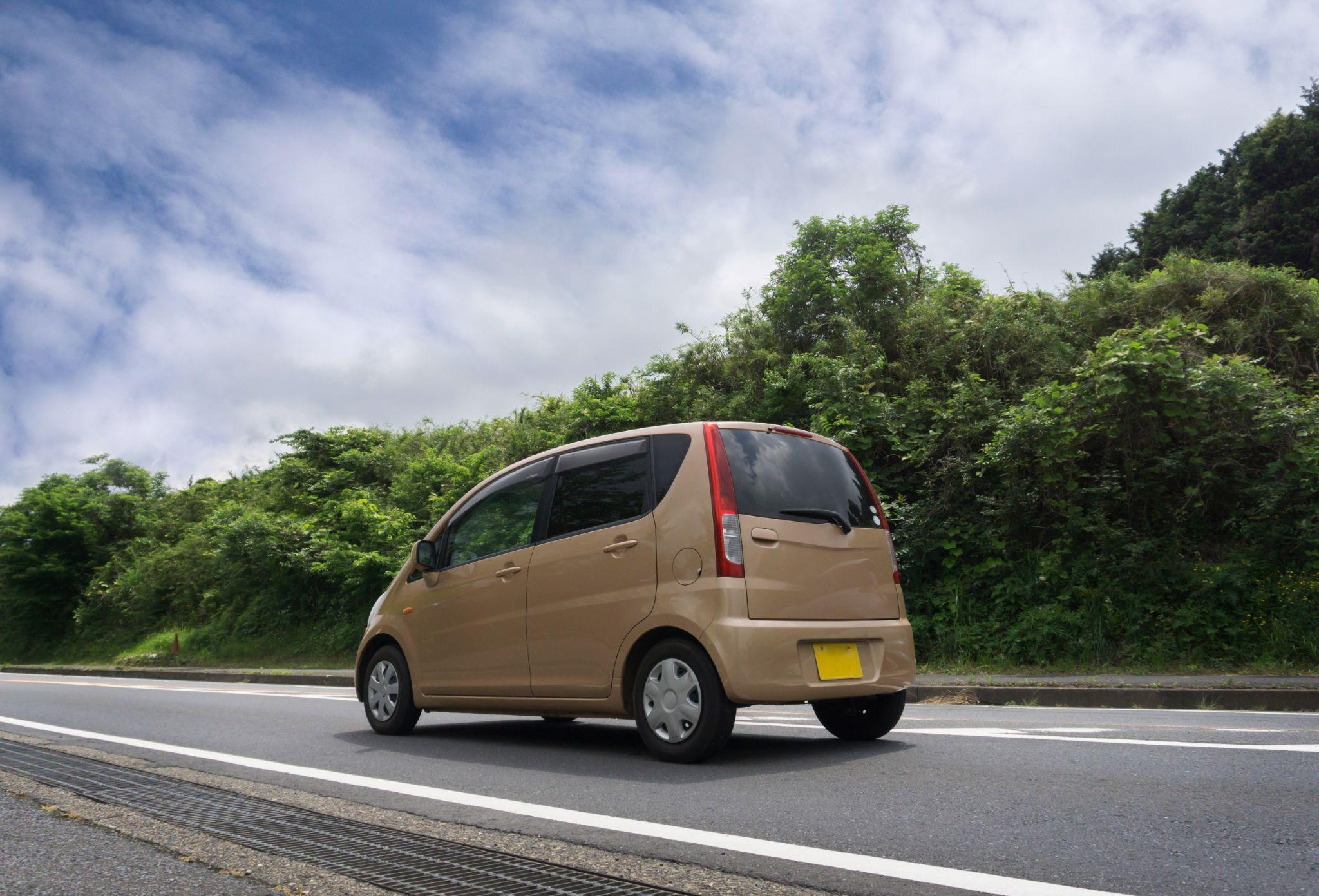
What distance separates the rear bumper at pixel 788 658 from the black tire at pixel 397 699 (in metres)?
2.99

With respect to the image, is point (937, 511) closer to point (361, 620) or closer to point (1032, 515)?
point (1032, 515)

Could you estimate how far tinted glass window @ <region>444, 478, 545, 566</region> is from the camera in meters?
6.32

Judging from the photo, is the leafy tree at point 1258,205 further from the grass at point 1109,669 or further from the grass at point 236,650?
the grass at point 236,650

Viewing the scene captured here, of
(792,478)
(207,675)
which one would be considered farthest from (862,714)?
(207,675)

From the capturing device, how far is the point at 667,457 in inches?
218

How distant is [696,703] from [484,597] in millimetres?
2004

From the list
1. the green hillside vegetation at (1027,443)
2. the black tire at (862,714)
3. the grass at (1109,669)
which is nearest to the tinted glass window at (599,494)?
the black tire at (862,714)

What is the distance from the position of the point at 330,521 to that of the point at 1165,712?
63.8 ft

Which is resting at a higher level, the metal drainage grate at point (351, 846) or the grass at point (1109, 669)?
the metal drainage grate at point (351, 846)

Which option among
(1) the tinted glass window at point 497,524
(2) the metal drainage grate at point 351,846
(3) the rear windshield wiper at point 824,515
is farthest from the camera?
(1) the tinted glass window at point 497,524

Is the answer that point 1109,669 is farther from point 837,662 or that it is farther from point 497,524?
point 497,524

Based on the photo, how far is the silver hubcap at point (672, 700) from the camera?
197 inches

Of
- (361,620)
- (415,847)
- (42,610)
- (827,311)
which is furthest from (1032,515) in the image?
(42,610)

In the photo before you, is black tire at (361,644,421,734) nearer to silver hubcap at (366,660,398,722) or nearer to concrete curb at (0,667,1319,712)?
silver hubcap at (366,660,398,722)
